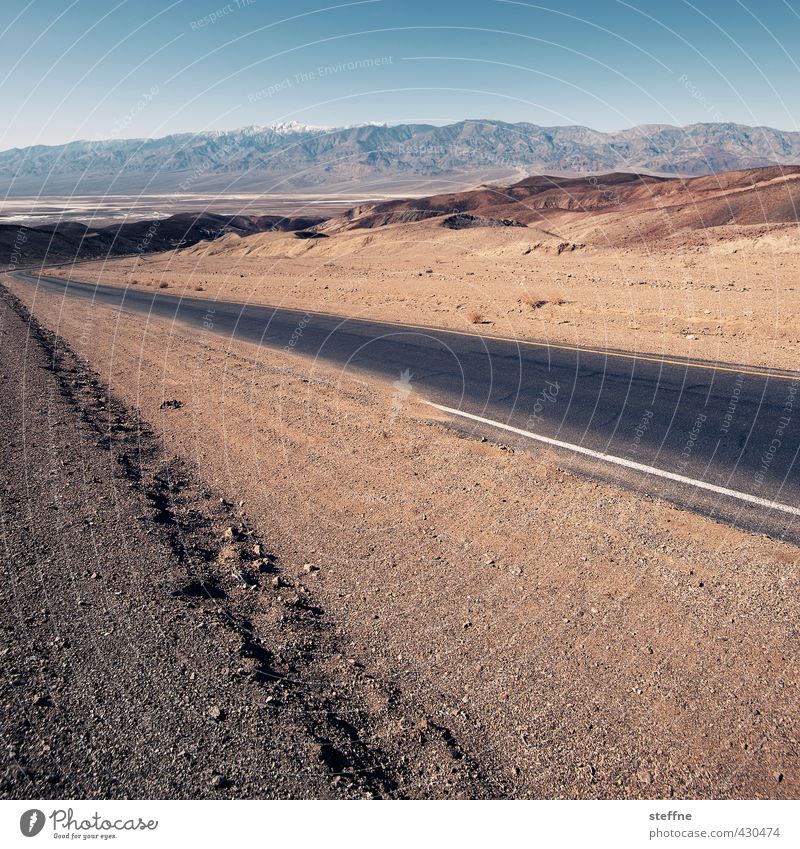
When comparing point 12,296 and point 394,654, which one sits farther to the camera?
point 12,296

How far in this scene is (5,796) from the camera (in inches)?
109

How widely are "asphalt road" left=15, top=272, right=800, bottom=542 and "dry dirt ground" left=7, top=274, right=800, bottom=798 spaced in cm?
58

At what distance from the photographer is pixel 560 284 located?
78.1 ft

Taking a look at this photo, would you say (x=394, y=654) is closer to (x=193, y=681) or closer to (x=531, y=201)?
(x=193, y=681)

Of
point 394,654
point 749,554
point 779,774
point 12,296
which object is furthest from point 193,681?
point 12,296

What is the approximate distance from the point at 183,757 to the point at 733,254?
3110 cm

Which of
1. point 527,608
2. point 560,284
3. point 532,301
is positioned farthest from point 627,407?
point 560,284

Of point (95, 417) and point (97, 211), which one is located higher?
point (97, 211)

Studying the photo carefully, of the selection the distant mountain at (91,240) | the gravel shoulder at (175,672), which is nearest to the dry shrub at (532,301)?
the gravel shoulder at (175,672)

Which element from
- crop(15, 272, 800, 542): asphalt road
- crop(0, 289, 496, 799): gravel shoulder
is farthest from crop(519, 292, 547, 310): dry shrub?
crop(0, 289, 496, 799): gravel shoulder
